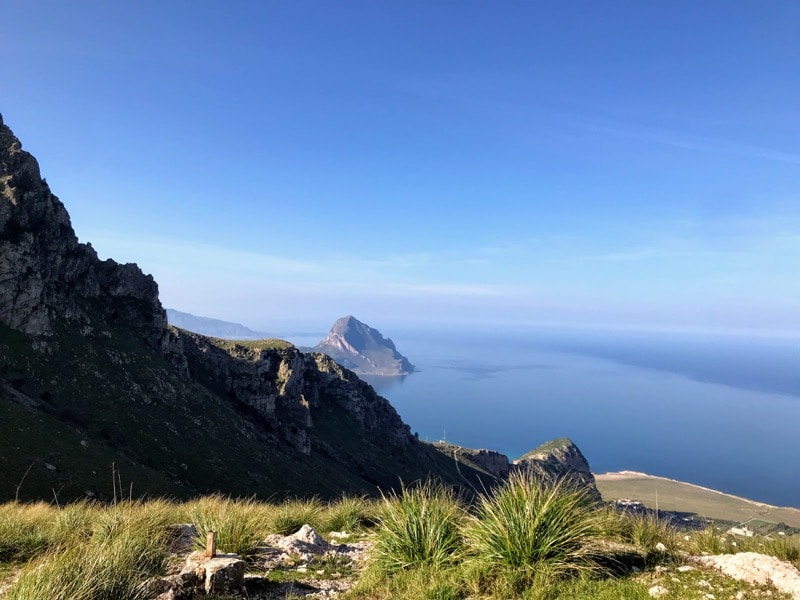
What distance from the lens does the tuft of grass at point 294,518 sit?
444 inches

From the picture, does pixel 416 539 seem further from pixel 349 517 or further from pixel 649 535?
pixel 349 517

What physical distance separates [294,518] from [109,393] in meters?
52.3

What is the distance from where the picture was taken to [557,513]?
7027 millimetres

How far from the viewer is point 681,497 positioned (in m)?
163

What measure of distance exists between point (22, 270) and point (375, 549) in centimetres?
6507

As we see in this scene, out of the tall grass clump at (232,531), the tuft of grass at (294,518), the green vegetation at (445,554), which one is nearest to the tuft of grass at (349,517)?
the tuft of grass at (294,518)

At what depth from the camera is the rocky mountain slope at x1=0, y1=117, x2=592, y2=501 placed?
3712 cm

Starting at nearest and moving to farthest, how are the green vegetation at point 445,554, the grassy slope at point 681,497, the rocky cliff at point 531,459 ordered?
1. the green vegetation at point 445,554
2. the rocky cliff at point 531,459
3. the grassy slope at point 681,497

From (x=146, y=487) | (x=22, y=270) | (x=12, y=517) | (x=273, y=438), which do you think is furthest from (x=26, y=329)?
(x=12, y=517)

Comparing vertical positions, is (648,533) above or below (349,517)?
above

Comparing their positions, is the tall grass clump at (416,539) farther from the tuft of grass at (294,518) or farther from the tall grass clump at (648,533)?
the tuft of grass at (294,518)

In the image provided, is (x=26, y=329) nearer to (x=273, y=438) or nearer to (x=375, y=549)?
(x=273, y=438)

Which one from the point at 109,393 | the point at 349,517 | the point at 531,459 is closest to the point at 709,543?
the point at 349,517

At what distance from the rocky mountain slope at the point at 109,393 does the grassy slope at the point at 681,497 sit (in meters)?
112
